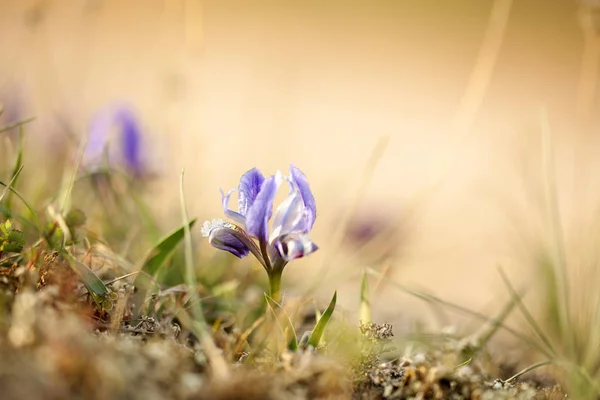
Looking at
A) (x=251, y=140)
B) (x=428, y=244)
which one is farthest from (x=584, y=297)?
(x=251, y=140)

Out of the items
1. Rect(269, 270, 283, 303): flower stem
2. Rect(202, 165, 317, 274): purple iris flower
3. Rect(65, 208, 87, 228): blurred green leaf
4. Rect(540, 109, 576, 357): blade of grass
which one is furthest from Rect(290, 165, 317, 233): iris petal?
Rect(540, 109, 576, 357): blade of grass

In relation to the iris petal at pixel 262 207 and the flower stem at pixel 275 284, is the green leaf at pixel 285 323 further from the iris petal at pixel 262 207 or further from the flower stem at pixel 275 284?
the iris petal at pixel 262 207

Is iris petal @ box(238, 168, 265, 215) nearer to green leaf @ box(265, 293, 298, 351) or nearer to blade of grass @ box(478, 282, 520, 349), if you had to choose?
green leaf @ box(265, 293, 298, 351)

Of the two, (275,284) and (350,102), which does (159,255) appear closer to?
(275,284)

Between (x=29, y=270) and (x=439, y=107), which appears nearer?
(x=29, y=270)

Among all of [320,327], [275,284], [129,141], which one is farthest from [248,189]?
[129,141]

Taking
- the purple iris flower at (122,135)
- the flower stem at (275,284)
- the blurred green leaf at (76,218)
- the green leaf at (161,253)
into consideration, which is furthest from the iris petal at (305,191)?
the purple iris flower at (122,135)

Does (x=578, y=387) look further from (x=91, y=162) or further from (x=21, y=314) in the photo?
(x=91, y=162)
